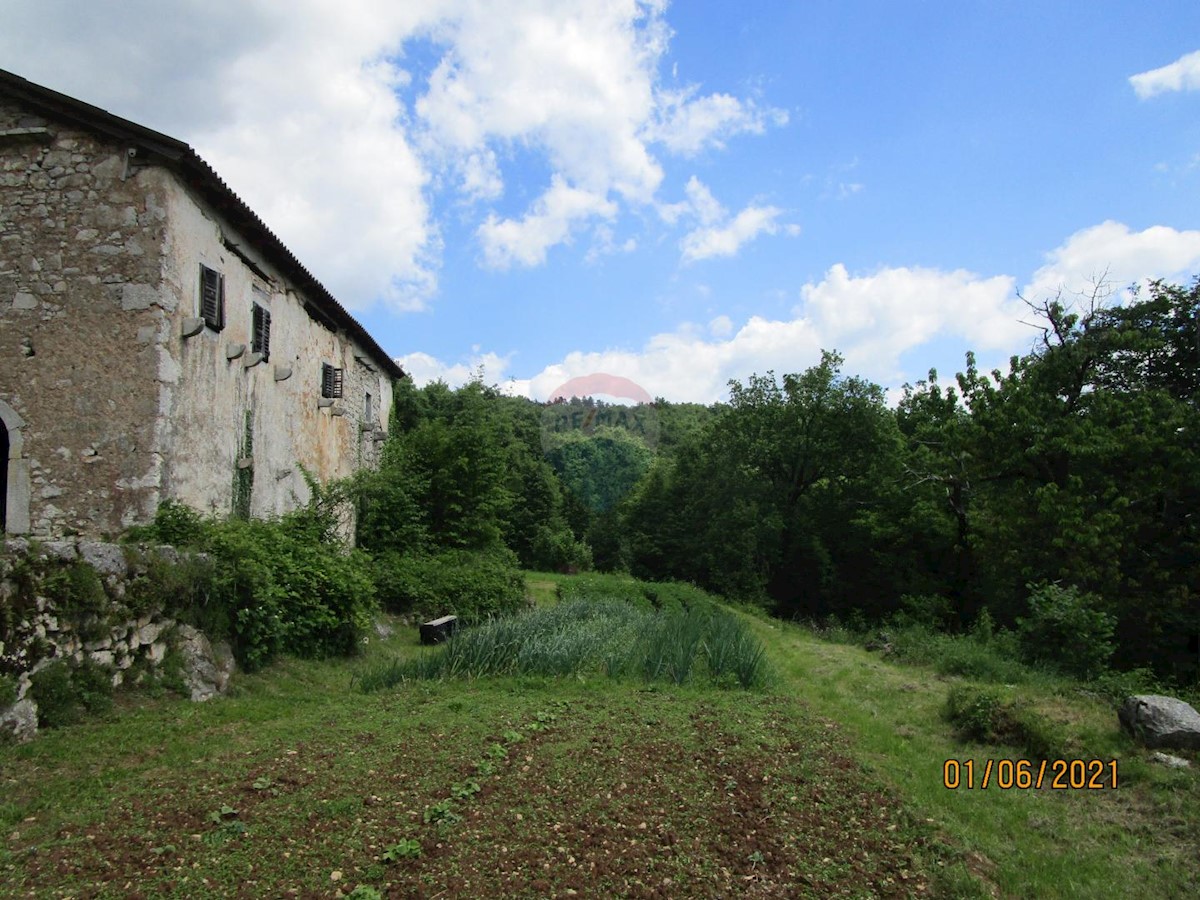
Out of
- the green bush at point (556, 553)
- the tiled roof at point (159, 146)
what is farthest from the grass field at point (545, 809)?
the green bush at point (556, 553)

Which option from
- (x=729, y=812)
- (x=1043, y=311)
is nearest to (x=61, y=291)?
(x=729, y=812)

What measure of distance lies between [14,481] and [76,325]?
2.25 meters

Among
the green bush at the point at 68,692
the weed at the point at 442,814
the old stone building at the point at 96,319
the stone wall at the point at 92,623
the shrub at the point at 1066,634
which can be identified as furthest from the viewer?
the shrub at the point at 1066,634

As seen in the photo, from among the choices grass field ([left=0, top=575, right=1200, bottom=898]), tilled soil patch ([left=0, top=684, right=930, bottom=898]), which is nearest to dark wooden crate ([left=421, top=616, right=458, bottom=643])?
grass field ([left=0, top=575, right=1200, bottom=898])

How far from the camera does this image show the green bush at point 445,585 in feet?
53.3

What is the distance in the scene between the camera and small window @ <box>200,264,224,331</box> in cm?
1141

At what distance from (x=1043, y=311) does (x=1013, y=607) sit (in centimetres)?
833

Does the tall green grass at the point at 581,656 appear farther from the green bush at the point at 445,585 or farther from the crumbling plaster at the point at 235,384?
the green bush at the point at 445,585

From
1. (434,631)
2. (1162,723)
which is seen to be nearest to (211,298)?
(434,631)

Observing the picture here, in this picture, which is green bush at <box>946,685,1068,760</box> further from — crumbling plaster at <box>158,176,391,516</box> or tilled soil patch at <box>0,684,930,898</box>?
crumbling plaster at <box>158,176,391,516</box>

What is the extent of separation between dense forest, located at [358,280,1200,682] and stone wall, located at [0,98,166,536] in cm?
747

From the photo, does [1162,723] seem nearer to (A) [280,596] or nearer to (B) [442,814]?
(B) [442,814]

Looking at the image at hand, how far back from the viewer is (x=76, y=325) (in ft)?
33.6
